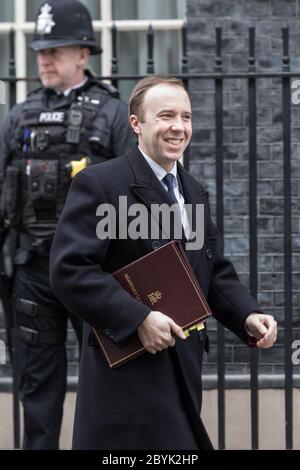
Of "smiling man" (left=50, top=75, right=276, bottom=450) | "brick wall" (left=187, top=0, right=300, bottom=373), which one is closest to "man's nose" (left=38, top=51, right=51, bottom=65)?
"brick wall" (left=187, top=0, right=300, bottom=373)

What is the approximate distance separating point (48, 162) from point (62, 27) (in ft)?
2.46

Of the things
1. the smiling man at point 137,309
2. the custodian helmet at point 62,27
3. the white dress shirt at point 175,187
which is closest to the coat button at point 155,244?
the smiling man at point 137,309

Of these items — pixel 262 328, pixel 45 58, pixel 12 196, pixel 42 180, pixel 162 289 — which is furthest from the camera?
pixel 45 58

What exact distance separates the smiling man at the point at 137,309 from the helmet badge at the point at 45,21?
1.99 m

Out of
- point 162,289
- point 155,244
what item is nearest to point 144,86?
point 155,244

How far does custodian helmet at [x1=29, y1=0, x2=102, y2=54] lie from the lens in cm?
615

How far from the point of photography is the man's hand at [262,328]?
14.0ft

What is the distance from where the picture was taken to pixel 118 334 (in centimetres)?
404

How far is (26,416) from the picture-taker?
6.16m

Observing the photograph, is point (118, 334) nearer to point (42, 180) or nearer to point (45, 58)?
point (42, 180)

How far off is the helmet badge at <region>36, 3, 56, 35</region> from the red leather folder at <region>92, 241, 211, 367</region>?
2408mm

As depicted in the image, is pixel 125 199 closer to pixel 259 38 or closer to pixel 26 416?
pixel 26 416

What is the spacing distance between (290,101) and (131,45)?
62.1 inches

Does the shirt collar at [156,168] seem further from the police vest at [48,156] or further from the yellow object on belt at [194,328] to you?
the police vest at [48,156]
